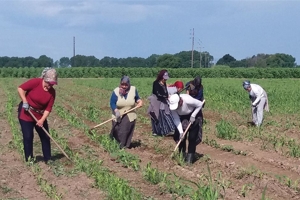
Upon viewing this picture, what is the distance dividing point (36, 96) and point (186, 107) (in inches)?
90.7

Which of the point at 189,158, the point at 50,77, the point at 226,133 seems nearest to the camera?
the point at 50,77

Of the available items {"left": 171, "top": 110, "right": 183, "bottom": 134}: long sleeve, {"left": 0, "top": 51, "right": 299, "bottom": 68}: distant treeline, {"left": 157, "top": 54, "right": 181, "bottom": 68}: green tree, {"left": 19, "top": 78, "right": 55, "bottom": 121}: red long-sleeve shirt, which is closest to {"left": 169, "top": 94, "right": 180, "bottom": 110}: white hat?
{"left": 171, "top": 110, "right": 183, "bottom": 134}: long sleeve

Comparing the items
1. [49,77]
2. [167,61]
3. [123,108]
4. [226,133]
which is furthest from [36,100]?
[167,61]

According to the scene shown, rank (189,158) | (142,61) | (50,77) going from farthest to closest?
1. (142,61)
2. (189,158)
3. (50,77)

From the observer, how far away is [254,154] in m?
9.27

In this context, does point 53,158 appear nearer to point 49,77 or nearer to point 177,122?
point 49,77

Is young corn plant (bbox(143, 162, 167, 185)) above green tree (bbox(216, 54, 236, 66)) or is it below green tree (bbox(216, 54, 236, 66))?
below

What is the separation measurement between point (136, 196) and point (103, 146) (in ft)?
13.0

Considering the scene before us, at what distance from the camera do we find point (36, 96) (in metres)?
8.07

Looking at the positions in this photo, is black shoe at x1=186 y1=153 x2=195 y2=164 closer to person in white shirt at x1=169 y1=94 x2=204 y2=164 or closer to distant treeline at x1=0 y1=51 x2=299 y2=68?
person in white shirt at x1=169 y1=94 x2=204 y2=164

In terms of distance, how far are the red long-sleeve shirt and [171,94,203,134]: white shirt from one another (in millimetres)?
1986

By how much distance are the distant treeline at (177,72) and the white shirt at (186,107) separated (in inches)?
1776

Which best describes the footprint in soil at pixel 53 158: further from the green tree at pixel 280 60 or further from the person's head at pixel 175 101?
the green tree at pixel 280 60

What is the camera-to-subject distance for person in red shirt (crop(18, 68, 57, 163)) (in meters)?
7.93
